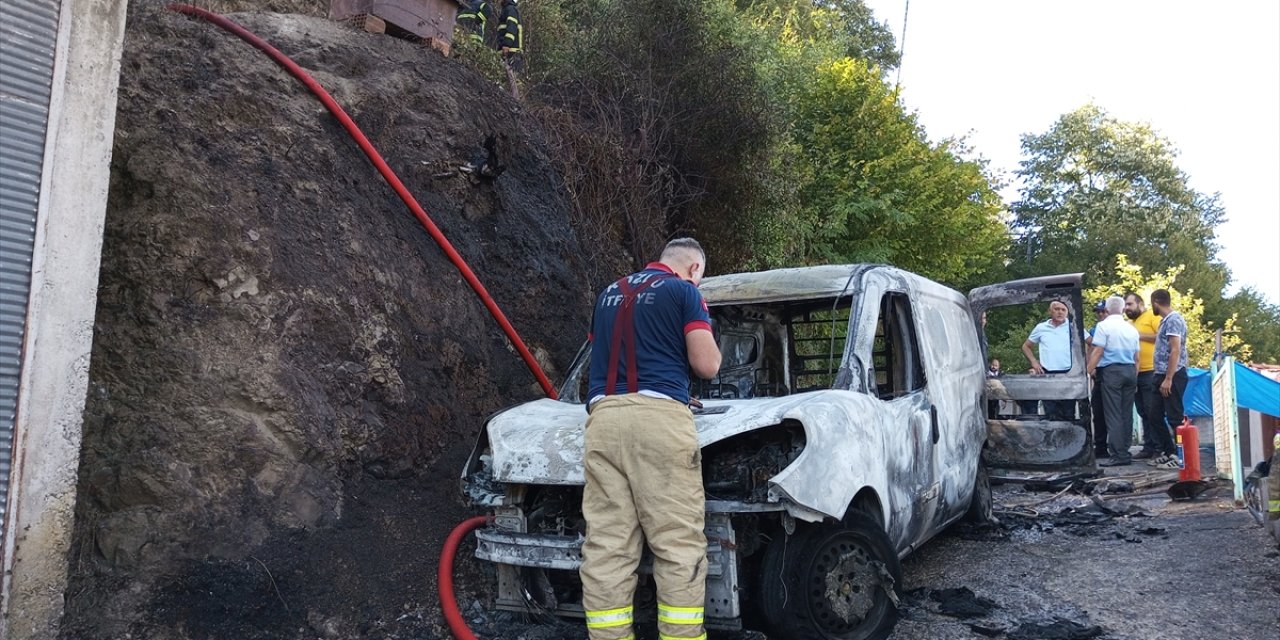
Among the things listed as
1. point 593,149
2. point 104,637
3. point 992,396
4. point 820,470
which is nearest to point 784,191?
point 593,149

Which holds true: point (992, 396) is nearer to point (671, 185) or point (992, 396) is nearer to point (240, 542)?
point (671, 185)

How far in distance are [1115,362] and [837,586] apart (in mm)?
7152

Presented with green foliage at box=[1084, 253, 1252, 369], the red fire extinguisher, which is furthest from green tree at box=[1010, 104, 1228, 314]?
the red fire extinguisher

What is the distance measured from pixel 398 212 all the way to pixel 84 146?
227 centimetres

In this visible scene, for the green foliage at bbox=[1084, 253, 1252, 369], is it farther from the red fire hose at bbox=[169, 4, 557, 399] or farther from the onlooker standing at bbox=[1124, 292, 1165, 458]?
the red fire hose at bbox=[169, 4, 557, 399]

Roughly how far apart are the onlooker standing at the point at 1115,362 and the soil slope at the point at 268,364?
6.34 metres

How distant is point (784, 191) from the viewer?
1204 centimetres

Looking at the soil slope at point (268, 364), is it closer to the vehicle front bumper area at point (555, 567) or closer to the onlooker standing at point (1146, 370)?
the vehicle front bumper area at point (555, 567)

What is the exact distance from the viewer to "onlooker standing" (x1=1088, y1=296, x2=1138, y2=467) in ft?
32.0

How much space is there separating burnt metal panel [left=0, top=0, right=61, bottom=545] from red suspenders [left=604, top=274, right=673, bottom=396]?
2432 millimetres

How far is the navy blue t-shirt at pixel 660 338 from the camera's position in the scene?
376cm

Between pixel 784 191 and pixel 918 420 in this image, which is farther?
pixel 784 191

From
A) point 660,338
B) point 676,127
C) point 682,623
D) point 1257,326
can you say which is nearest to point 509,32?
point 676,127

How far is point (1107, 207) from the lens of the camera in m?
46.5
